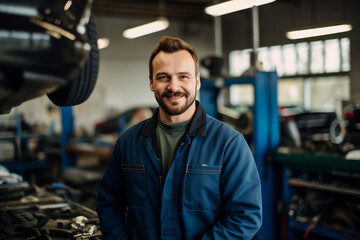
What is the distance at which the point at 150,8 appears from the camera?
397 inches

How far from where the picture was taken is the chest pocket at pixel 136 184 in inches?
49.7

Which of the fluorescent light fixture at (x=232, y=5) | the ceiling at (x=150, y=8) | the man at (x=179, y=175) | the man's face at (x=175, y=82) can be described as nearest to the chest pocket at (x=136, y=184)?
the man at (x=179, y=175)

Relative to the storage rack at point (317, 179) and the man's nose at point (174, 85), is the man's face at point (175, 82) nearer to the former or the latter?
the man's nose at point (174, 85)

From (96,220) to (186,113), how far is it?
54 centimetres

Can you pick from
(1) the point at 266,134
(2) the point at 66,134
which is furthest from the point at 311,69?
(1) the point at 266,134

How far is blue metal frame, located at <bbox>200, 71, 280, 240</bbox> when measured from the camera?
2977 millimetres

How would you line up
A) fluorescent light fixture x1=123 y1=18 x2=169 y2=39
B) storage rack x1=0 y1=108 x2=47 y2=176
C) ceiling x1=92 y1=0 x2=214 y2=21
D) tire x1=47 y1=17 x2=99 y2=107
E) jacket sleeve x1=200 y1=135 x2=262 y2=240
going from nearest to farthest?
tire x1=47 y1=17 x2=99 y2=107 < jacket sleeve x1=200 y1=135 x2=262 y2=240 < storage rack x1=0 y1=108 x2=47 y2=176 < fluorescent light fixture x1=123 y1=18 x2=169 y2=39 < ceiling x1=92 y1=0 x2=214 y2=21

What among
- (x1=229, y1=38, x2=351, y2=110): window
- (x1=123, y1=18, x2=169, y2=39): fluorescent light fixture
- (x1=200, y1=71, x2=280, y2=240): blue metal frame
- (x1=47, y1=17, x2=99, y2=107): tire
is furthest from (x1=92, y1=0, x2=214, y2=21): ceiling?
(x1=47, y1=17, x2=99, y2=107): tire

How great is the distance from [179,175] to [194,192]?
0.26 ft

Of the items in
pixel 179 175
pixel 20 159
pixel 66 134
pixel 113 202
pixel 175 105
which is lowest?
pixel 20 159

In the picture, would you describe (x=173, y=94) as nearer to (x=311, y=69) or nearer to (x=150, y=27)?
(x=150, y=27)

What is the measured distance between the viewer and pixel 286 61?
Result: 10.7m

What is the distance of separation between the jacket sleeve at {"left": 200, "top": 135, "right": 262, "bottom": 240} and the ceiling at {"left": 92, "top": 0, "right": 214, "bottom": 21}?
860 centimetres

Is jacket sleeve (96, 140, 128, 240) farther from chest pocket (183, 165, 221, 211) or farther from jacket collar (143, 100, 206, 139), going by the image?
chest pocket (183, 165, 221, 211)
